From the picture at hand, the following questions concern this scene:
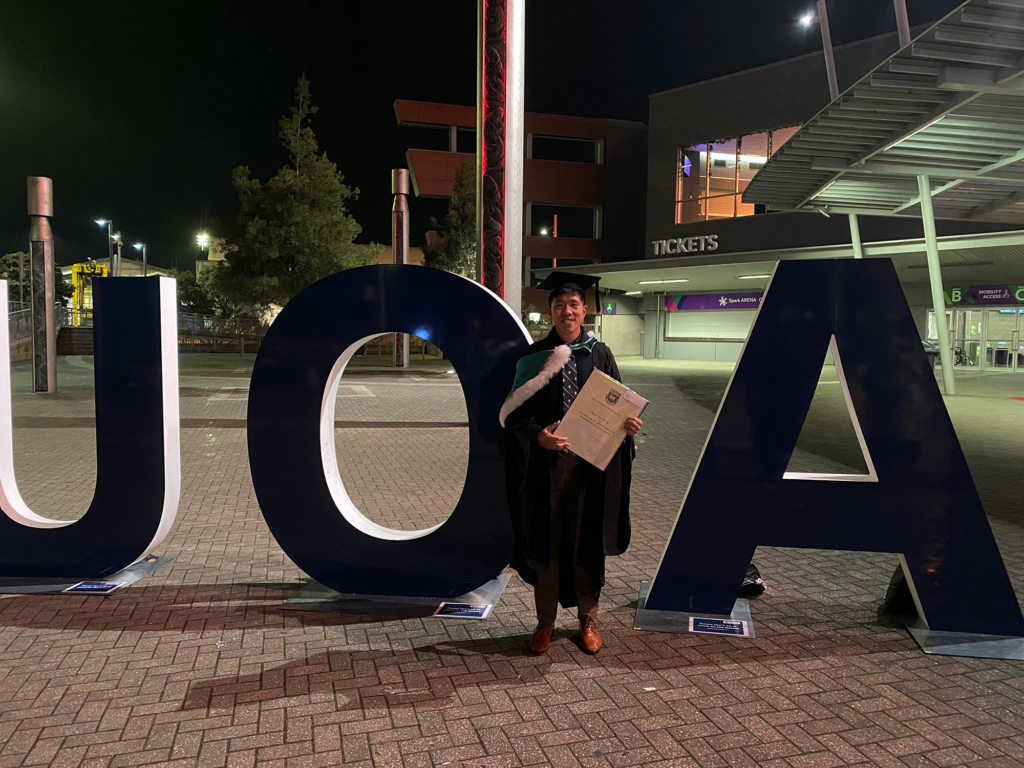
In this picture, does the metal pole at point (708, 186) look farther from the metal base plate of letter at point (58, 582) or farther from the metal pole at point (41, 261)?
the metal base plate of letter at point (58, 582)

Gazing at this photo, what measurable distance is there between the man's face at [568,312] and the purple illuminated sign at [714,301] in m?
29.5

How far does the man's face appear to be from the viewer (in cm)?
358

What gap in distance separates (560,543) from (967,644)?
213cm

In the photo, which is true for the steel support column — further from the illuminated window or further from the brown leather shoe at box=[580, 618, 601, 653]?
the illuminated window

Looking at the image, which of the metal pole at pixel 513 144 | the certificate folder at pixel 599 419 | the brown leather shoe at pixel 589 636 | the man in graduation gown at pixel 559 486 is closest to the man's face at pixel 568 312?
the man in graduation gown at pixel 559 486

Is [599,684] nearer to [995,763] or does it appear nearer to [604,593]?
[604,593]

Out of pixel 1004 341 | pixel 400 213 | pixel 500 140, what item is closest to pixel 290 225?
pixel 400 213

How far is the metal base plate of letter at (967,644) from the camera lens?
3.49 m

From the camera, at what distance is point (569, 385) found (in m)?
3.54

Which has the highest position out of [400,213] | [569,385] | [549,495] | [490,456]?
[400,213]

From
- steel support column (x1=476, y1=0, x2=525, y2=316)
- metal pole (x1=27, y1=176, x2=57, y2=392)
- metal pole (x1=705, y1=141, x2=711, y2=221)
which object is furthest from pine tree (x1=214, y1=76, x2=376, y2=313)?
metal pole (x1=705, y1=141, x2=711, y2=221)

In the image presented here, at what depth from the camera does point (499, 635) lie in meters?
3.75

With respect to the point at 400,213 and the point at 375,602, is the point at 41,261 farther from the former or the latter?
the point at 375,602

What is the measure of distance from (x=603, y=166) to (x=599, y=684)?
40278mm
